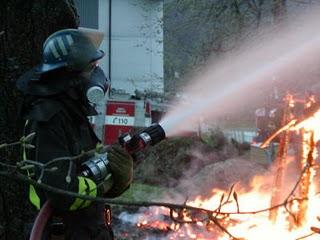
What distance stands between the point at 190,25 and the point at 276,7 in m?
5.47

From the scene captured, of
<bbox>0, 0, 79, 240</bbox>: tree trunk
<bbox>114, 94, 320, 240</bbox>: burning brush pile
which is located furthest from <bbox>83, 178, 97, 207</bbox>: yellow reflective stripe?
<bbox>114, 94, 320, 240</bbox>: burning brush pile

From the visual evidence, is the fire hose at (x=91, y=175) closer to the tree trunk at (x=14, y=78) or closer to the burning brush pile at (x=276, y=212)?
the tree trunk at (x=14, y=78)

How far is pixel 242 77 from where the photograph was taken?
14.2m

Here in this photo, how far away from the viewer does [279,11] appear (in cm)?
1298

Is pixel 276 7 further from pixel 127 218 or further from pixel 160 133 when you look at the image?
pixel 160 133

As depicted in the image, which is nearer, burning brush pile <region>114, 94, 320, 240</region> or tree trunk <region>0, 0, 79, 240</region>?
tree trunk <region>0, 0, 79, 240</region>

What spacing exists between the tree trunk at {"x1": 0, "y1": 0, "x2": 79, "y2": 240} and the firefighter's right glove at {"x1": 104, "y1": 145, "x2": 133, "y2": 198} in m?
0.84

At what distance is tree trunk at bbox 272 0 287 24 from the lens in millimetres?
12836

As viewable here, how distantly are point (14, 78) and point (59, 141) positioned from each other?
3.25ft

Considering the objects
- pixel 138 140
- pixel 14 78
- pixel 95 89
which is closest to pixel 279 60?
pixel 14 78

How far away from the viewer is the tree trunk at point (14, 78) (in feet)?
11.3

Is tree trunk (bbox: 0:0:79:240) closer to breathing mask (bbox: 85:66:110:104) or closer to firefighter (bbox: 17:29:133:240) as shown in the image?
firefighter (bbox: 17:29:133:240)

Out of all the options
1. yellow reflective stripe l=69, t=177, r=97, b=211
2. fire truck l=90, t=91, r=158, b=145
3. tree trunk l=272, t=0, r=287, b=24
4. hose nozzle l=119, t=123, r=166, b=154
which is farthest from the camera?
tree trunk l=272, t=0, r=287, b=24

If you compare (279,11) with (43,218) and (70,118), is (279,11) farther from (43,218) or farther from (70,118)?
(43,218)
